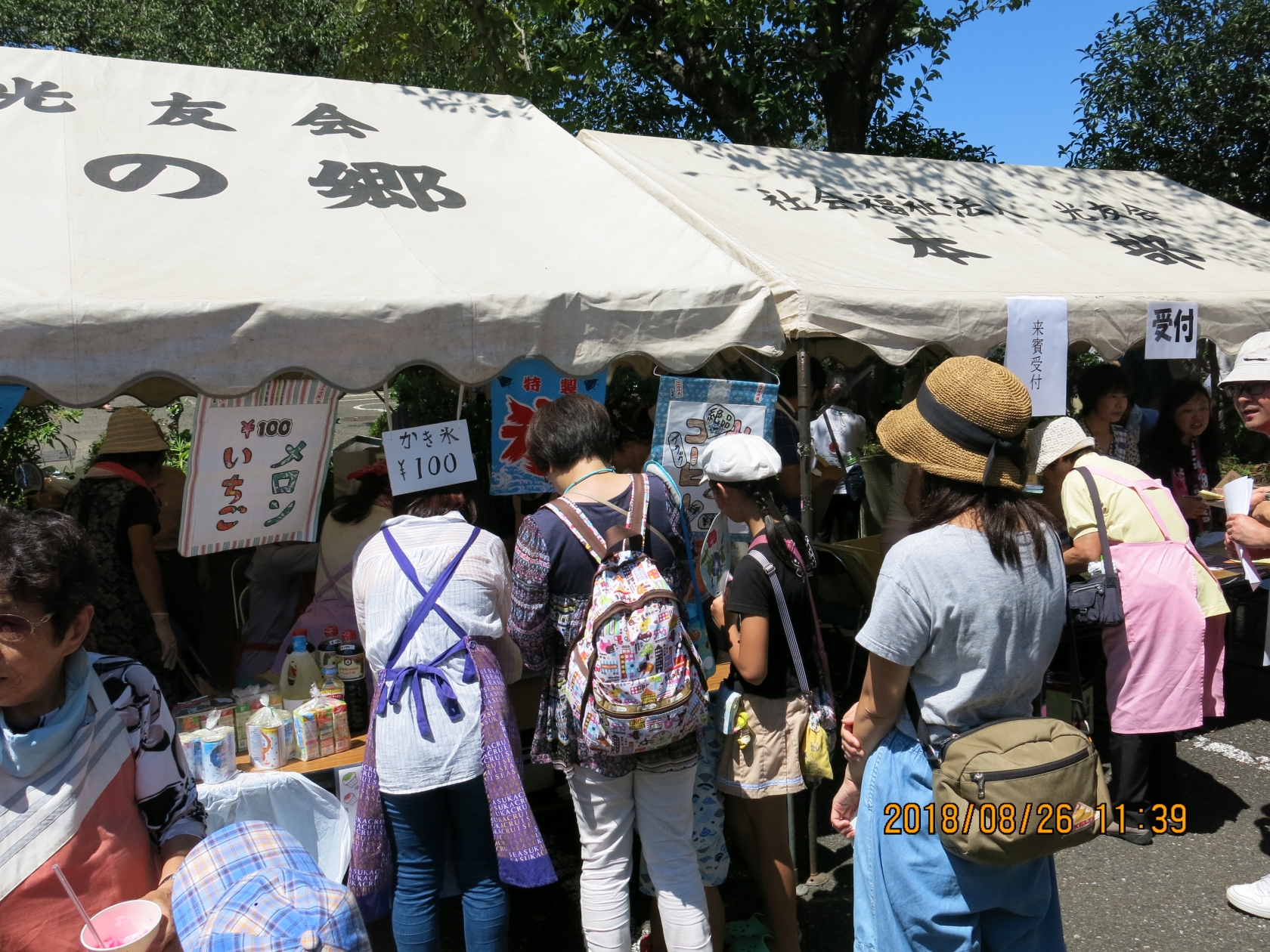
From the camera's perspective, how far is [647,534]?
2.54 m

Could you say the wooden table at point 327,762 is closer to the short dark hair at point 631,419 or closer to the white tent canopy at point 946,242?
the short dark hair at point 631,419

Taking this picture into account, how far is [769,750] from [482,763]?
85cm

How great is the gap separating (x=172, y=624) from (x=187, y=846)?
94.8 inches

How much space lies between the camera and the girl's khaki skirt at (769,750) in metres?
2.77

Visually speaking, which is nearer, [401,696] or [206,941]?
[206,941]

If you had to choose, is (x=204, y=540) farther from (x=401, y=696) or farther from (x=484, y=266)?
(x=484, y=266)

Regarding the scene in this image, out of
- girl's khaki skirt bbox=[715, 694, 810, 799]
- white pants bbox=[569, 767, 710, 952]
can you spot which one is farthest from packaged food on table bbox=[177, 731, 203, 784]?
girl's khaki skirt bbox=[715, 694, 810, 799]

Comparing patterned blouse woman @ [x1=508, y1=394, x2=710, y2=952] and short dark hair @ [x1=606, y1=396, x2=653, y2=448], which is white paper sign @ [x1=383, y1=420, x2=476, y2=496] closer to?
patterned blouse woman @ [x1=508, y1=394, x2=710, y2=952]

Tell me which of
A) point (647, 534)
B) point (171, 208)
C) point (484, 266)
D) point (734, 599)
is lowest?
point (734, 599)

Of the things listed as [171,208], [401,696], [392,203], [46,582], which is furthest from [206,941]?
[392,203]

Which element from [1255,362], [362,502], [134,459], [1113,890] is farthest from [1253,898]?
[134,459]

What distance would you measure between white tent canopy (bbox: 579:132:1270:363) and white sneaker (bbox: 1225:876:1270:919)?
2.24m

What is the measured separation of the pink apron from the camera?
362 cm

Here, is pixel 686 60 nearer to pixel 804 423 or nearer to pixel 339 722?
pixel 804 423
